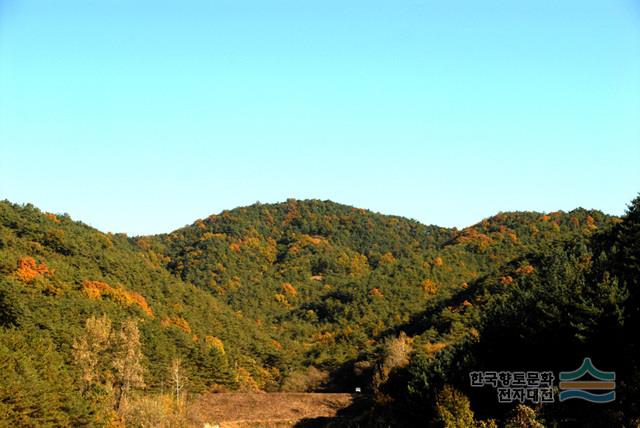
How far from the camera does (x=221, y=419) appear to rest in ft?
209

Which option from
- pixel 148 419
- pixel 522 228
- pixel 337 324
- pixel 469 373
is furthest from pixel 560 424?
pixel 522 228

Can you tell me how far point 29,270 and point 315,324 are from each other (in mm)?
75807

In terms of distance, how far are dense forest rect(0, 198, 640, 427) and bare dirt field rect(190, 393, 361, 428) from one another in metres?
3.97

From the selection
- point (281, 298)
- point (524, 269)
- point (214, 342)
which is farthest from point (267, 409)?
point (281, 298)

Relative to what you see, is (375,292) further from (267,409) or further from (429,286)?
(267,409)

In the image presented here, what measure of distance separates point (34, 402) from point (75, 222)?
109 meters

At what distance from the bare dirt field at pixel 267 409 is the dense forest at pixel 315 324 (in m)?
3.97

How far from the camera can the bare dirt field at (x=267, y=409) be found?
6314cm

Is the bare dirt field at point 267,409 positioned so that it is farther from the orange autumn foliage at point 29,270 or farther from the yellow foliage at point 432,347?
the orange autumn foliage at point 29,270

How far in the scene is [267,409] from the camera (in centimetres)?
6944

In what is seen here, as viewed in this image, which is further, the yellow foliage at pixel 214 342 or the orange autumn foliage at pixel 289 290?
the orange autumn foliage at pixel 289 290

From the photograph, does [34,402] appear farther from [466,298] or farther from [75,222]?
[75,222]

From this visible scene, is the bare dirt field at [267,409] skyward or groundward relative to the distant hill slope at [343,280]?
groundward

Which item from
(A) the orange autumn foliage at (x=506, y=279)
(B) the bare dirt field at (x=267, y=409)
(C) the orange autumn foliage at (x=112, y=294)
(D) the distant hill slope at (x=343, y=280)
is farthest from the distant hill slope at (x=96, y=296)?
(A) the orange autumn foliage at (x=506, y=279)
